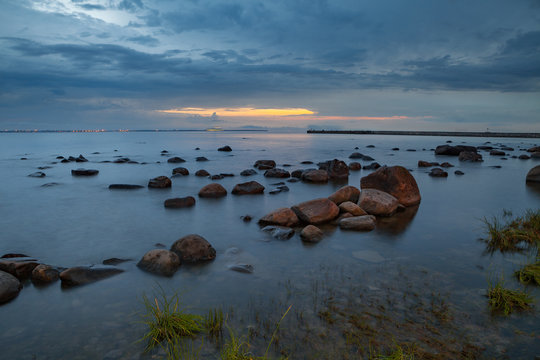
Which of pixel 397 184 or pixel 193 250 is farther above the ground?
pixel 397 184

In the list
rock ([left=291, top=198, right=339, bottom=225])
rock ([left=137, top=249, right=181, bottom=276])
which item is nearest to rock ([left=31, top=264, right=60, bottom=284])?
rock ([left=137, top=249, right=181, bottom=276])

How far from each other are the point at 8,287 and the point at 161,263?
260 centimetres

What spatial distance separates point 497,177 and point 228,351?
24.5m

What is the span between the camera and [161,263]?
6613mm

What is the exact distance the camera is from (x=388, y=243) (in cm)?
827

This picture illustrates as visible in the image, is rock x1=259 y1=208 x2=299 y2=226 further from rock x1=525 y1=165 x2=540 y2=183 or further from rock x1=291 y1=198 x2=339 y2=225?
rock x1=525 y1=165 x2=540 y2=183

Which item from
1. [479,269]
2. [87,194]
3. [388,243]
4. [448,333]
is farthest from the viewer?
[87,194]

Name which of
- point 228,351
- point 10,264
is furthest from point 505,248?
point 10,264

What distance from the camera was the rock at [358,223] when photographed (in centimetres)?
933

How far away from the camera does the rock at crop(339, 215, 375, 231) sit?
30.6ft

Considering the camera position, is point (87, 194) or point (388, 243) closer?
point (388, 243)

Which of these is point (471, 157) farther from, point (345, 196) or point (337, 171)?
point (345, 196)

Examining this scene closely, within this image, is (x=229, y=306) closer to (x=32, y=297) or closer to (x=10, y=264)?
(x=32, y=297)

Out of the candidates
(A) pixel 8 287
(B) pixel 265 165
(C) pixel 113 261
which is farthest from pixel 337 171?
(A) pixel 8 287
